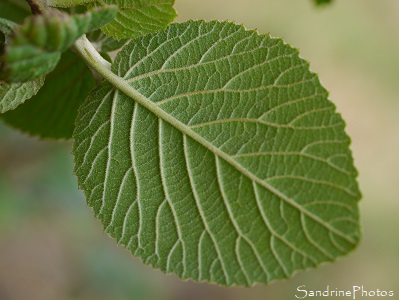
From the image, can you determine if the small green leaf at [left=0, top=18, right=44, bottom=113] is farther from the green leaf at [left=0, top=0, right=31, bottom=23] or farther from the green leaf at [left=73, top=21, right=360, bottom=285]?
the green leaf at [left=0, top=0, right=31, bottom=23]

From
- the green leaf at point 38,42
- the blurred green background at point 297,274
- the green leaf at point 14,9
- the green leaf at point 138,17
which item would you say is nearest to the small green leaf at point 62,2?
the green leaf at point 138,17

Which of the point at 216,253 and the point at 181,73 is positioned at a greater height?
the point at 181,73

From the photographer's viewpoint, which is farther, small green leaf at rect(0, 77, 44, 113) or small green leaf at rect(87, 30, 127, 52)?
small green leaf at rect(87, 30, 127, 52)

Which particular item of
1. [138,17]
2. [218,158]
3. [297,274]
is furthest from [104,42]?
[297,274]

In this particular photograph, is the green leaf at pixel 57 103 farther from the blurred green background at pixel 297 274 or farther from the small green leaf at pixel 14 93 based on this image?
the blurred green background at pixel 297 274

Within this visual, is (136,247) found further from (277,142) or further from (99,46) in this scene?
(99,46)

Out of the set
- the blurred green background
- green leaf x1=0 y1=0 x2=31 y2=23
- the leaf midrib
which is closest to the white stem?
the leaf midrib

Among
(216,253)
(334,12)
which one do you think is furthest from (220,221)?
(334,12)
